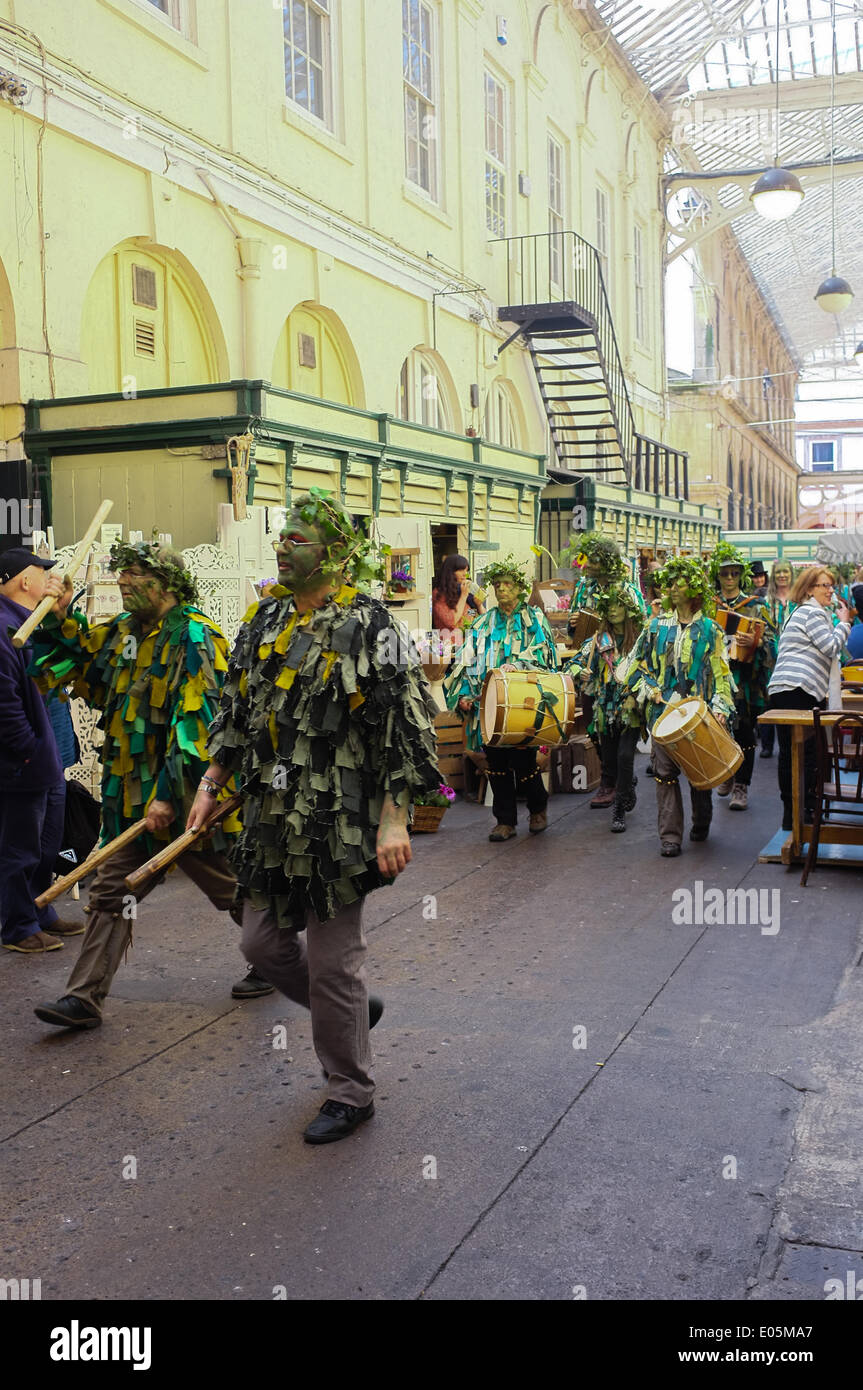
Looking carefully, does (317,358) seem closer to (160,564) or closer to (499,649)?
(499,649)

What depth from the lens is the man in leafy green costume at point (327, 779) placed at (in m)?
4.04

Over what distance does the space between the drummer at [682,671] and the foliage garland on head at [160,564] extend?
3916 millimetres

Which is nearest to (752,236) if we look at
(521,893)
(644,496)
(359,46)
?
(644,496)

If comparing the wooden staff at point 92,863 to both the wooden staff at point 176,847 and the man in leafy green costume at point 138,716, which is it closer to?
the man in leafy green costume at point 138,716

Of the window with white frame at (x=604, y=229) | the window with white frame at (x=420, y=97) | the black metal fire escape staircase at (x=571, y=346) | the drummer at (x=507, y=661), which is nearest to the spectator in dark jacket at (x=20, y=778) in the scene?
the drummer at (x=507, y=661)

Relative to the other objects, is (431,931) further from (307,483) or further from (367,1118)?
(307,483)

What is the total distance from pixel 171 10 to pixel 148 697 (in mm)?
8568

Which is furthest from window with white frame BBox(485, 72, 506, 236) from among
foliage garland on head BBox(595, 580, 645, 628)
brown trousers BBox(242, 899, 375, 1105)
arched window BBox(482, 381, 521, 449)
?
brown trousers BBox(242, 899, 375, 1105)

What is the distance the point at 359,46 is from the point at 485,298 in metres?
4.55

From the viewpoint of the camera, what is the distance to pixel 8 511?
30.3ft

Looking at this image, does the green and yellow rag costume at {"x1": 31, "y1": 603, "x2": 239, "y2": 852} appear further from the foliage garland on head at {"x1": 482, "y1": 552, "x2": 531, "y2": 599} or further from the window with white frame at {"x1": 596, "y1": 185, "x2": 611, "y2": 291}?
the window with white frame at {"x1": 596, "y1": 185, "x2": 611, "y2": 291}

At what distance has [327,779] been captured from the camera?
411 cm

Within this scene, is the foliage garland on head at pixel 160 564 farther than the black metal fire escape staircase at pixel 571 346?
No

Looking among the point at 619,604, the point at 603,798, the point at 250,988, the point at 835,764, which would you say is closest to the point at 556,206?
the point at 619,604
